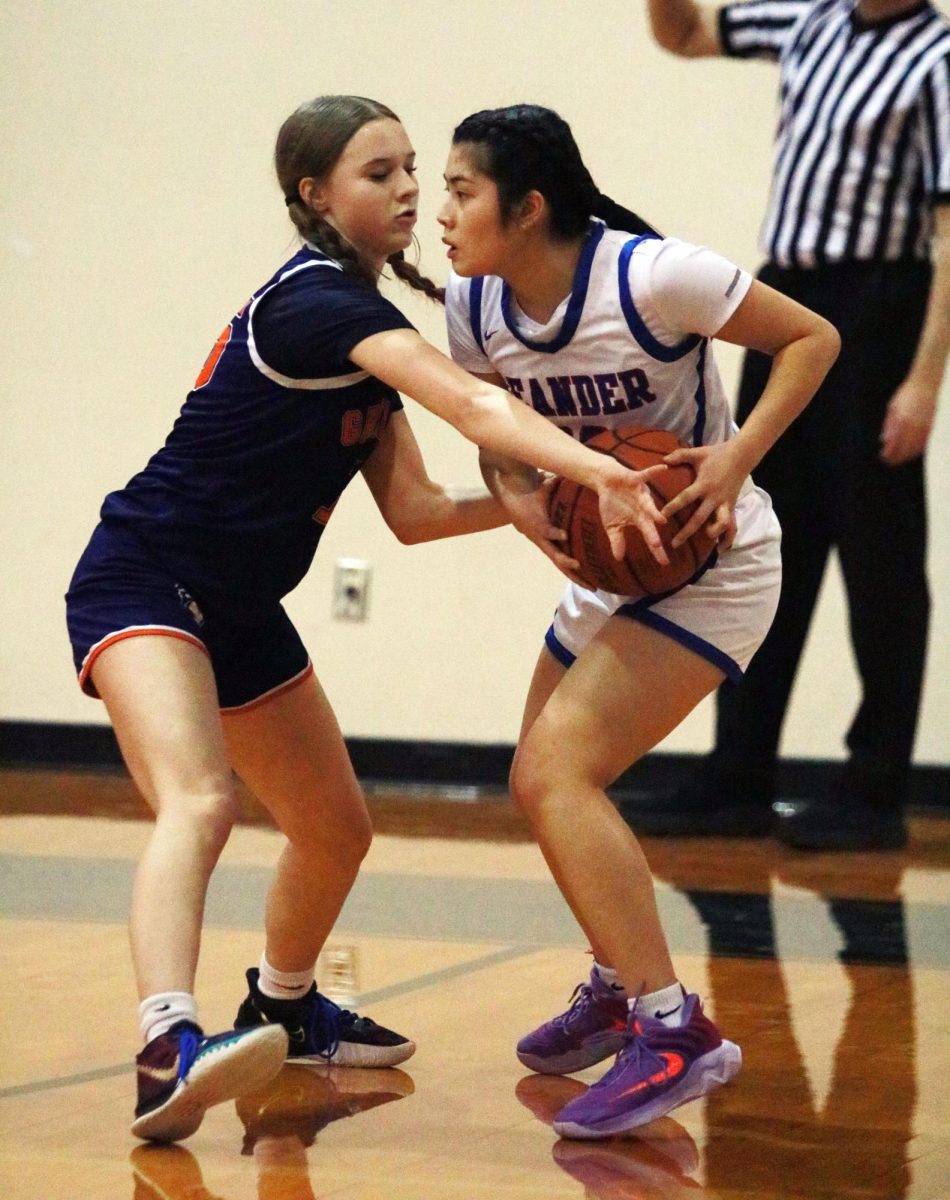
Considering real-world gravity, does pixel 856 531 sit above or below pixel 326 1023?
above

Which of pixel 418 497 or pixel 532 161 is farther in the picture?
pixel 418 497

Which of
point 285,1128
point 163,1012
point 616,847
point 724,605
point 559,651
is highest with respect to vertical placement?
point 724,605

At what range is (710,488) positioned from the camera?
259 cm

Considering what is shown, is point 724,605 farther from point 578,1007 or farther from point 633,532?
point 578,1007

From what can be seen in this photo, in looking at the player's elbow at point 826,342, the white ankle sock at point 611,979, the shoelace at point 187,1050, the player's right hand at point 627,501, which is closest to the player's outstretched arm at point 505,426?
the player's right hand at point 627,501

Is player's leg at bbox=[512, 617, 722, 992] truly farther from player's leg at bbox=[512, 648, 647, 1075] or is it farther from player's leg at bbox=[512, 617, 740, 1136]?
player's leg at bbox=[512, 648, 647, 1075]

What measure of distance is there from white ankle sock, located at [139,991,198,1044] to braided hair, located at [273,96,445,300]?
106 cm

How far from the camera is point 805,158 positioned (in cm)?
486

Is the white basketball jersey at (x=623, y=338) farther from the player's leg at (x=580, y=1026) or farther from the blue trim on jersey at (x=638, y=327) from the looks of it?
the player's leg at (x=580, y=1026)

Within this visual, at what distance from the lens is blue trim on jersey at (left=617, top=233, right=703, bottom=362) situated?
2.65 m

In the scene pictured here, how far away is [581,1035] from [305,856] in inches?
20.0

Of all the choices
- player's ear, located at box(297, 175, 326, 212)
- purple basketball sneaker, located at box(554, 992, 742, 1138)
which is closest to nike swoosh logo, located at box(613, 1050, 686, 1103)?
purple basketball sneaker, located at box(554, 992, 742, 1138)

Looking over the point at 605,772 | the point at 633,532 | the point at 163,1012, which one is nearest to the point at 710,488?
the point at 633,532

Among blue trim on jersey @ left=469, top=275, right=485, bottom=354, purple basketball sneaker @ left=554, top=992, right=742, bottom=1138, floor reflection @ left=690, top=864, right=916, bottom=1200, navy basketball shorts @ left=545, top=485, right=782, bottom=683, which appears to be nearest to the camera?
floor reflection @ left=690, top=864, right=916, bottom=1200
